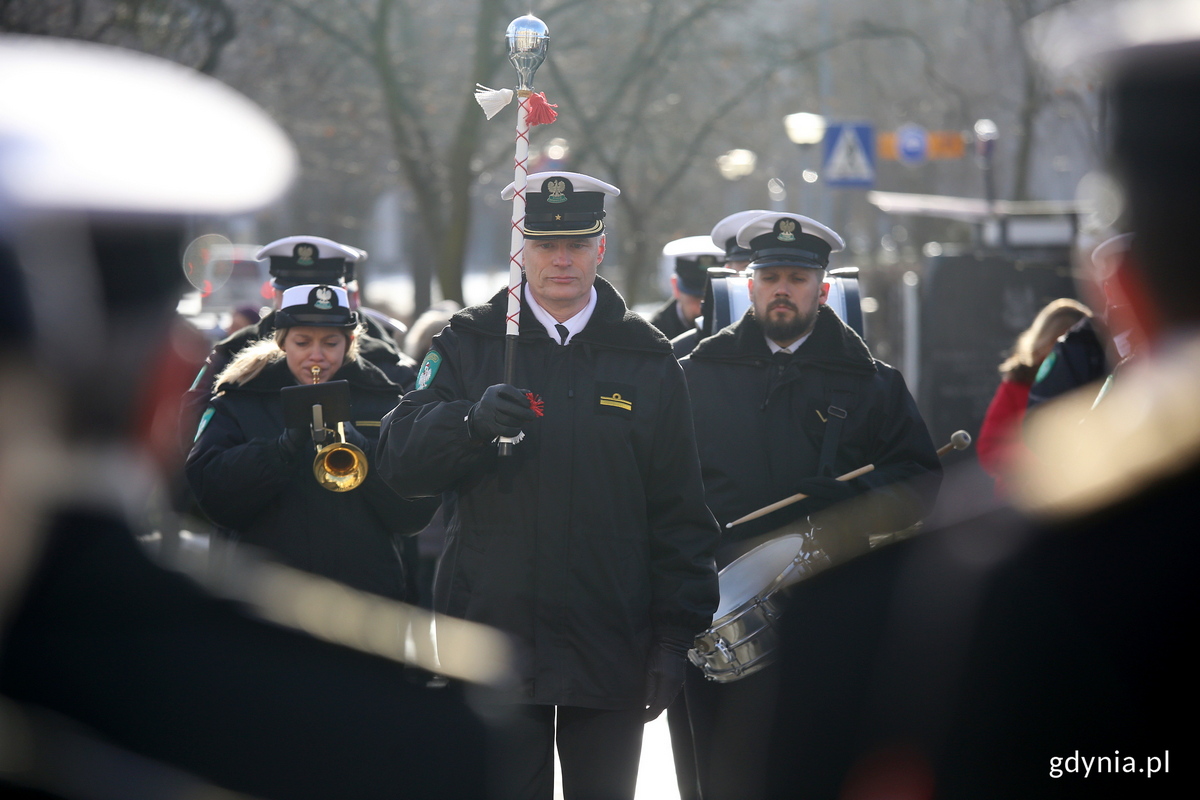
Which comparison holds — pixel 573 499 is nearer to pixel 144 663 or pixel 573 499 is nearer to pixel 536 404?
pixel 536 404

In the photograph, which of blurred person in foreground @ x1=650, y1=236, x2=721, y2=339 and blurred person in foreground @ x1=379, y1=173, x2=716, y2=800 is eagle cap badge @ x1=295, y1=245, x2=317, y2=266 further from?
blurred person in foreground @ x1=379, y1=173, x2=716, y2=800

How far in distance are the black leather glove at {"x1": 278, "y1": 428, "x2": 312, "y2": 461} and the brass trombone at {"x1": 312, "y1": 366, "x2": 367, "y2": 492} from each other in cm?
5

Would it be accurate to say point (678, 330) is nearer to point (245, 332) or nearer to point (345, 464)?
point (245, 332)

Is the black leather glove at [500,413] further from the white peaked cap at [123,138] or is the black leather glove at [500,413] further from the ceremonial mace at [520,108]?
the white peaked cap at [123,138]

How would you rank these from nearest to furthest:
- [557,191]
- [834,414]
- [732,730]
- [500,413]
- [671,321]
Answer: [500,413]
[557,191]
[732,730]
[834,414]
[671,321]

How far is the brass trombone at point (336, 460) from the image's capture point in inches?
203

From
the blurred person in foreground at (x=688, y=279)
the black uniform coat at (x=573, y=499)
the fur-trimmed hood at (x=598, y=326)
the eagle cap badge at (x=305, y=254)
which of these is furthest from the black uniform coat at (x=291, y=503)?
the blurred person in foreground at (x=688, y=279)

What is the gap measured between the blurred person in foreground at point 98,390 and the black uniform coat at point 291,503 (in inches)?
128

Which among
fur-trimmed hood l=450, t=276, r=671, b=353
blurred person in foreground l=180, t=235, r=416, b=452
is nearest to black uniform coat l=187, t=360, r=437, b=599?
blurred person in foreground l=180, t=235, r=416, b=452

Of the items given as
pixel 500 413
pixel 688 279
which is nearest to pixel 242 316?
pixel 688 279

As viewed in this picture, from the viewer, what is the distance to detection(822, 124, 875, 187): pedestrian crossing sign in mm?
13336

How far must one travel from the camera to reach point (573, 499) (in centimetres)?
390

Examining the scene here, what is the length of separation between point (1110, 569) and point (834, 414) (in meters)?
3.79

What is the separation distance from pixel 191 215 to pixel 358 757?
3.69 meters
